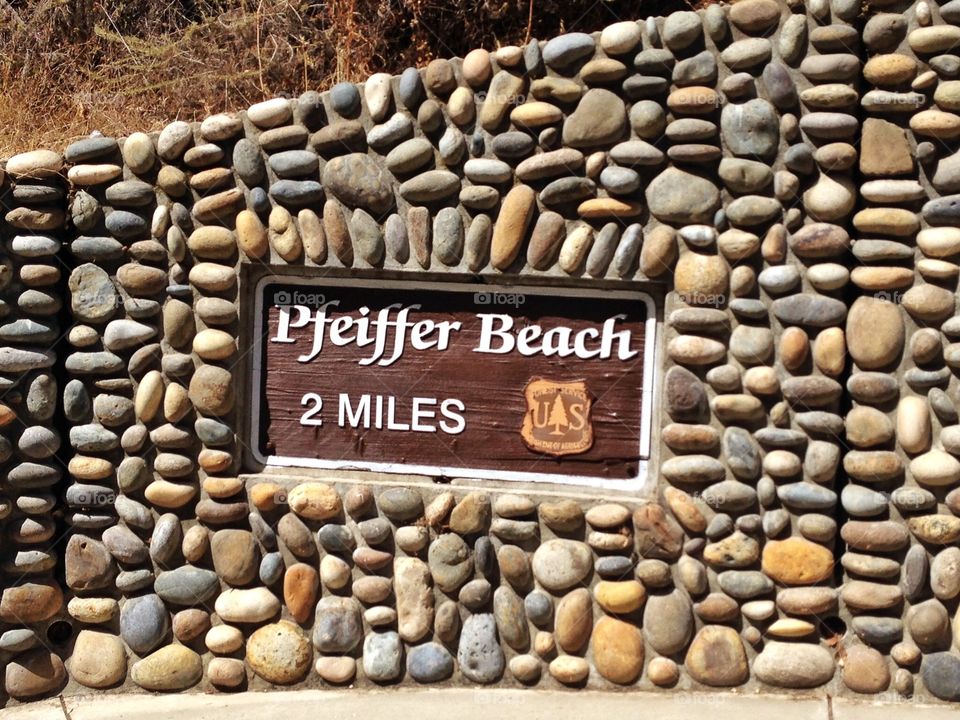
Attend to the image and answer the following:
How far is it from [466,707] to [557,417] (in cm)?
103

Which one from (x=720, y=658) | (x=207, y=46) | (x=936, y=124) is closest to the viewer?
(x=936, y=124)

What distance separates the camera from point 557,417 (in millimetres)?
3441

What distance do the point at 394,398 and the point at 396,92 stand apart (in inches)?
41.5

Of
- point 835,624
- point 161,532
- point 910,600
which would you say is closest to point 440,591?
point 161,532

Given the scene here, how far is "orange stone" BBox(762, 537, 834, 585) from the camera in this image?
10.8 ft

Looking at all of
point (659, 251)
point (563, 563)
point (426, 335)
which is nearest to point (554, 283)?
point (659, 251)

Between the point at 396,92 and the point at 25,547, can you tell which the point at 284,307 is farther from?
the point at 25,547

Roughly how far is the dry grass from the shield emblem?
167 centimetres

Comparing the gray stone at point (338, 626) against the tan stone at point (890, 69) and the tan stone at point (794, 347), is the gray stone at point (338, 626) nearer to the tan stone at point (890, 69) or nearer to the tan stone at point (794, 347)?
the tan stone at point (794, 347)

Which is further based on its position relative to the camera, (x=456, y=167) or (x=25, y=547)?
(x=25, y=547)

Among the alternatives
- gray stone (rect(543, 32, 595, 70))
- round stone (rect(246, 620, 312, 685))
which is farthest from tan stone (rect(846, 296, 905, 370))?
round stone (rect(246, 620, 312, 685))

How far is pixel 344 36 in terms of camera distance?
14.9 ft

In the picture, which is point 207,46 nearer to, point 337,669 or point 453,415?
point 453,415

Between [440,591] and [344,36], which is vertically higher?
[344,36]
